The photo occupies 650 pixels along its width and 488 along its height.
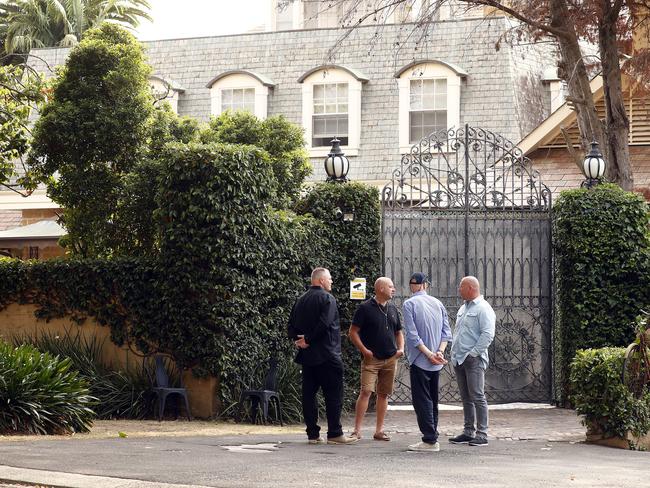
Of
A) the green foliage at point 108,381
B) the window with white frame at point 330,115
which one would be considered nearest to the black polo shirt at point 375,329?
the green foliage at point 108,381

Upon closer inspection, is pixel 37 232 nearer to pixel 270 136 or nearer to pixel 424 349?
pixel 270 136

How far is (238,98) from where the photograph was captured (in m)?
26.6

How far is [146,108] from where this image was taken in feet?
59.9

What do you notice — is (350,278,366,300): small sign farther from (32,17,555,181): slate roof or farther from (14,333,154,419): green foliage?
(32,17,555,181): slate roof

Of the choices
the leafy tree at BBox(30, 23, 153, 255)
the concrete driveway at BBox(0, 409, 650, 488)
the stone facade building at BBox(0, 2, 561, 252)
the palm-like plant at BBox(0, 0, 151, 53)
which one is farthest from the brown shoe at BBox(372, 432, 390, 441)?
the palm-like plant at BBox(0, 0, 151, 53)

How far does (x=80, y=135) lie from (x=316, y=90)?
9090mm

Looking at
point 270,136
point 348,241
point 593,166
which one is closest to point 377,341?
point 348,241

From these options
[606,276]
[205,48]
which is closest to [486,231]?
[606,276]

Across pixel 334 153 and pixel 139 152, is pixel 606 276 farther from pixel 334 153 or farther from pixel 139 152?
pixel 139 152

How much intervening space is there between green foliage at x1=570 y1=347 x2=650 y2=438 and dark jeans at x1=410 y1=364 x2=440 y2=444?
1.97 m

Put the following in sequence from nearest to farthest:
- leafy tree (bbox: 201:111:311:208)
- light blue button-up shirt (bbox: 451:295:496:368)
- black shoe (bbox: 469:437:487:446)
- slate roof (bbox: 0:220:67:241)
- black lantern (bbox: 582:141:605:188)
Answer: light blue button-up shirt (bbox: 451:295:496:368), black shoe (bbox: 469:437:487:446), black lantern (bbox: 582:141:605:188), leafy tree (bbox: 201:111:311:208), slate roof (bbox: 0:220:67:241)

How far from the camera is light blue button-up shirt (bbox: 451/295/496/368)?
1260cm

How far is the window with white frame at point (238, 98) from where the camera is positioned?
2658 cm

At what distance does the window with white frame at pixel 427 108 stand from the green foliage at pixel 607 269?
819cm
